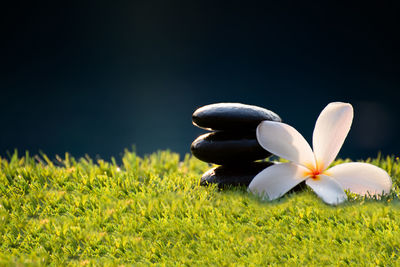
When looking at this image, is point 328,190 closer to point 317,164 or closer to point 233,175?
point 317,164

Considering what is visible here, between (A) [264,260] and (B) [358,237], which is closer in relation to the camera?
(A) [264,260]

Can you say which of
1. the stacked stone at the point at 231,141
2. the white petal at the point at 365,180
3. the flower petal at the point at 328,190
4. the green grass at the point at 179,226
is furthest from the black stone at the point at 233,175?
the white petal at the point at 365,180

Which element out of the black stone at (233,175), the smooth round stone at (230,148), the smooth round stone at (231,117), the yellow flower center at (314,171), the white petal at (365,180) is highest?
the smooth round stone at (231,117)

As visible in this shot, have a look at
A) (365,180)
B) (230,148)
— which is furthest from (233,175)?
(365,180)

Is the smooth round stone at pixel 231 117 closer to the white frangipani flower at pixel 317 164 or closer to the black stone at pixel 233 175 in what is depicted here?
the white frangipani flower at pixel 317 164

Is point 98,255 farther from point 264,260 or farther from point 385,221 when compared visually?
point 385,221

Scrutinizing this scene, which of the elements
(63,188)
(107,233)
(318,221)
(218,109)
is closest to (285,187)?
(318,221)

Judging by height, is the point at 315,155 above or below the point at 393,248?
above
